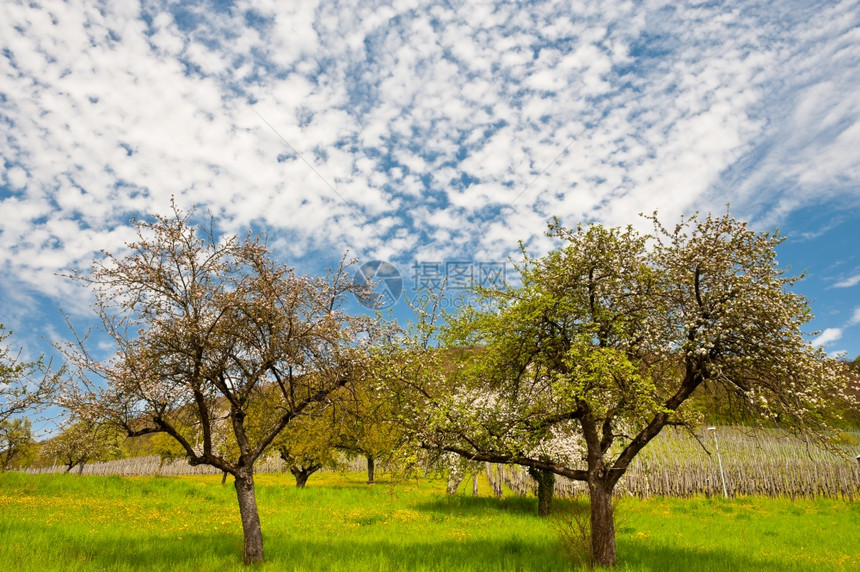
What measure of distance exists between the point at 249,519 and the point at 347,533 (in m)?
7.26

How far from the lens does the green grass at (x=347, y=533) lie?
551 inches

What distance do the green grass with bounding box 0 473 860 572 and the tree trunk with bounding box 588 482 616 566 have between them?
633mm

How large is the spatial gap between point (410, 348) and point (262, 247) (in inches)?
224

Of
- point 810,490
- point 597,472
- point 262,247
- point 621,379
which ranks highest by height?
point 262,247

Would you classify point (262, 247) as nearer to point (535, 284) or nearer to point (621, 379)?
point (535, 284)

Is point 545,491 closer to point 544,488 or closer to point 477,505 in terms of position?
point 544,488

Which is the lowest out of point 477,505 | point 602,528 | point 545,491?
point 477,505

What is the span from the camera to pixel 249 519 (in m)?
14.2

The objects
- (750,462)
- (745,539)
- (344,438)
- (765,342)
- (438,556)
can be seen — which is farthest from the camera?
(750,462)

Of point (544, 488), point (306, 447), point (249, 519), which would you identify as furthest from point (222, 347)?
point (306, 447)

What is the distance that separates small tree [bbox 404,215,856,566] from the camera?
1272 cm

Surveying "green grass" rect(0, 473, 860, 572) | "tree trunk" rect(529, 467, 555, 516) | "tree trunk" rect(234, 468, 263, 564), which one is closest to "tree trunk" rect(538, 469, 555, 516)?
"tree trunk" rect(529, 467, 555, 516)

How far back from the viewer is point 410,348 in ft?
51.5

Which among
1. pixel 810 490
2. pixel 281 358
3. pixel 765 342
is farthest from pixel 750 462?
pixel 281 358
